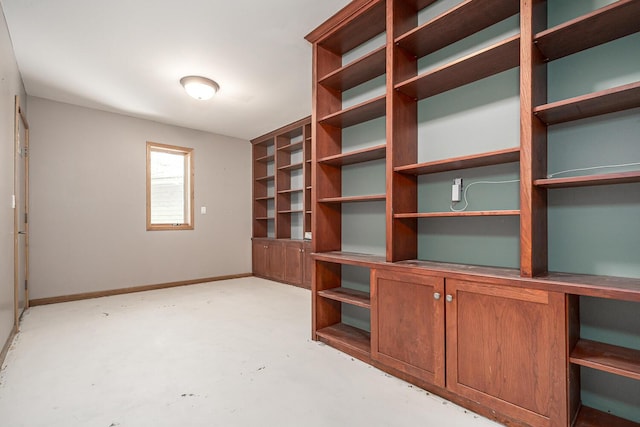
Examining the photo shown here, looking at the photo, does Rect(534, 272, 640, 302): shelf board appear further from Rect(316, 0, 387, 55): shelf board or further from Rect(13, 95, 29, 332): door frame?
Rect(13, 95, 29, 332): door frame

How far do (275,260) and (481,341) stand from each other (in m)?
4.13

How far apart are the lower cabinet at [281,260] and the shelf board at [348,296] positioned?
2083 mm

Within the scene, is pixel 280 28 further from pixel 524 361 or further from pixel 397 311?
pixel 524 361

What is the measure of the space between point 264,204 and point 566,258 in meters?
5.08

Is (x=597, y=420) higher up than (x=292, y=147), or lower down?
lower down

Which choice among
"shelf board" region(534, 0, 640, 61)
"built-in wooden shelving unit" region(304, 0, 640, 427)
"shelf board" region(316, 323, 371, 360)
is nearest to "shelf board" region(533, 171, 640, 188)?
"built-in wooden shelving unit" region(304, 0, 640, 427)

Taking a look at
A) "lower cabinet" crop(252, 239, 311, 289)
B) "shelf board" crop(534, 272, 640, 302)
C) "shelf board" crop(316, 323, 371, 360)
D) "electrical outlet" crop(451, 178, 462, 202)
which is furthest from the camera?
"lower cabinet" crop(252, 239, 311, 289)

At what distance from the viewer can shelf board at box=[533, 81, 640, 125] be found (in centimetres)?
135

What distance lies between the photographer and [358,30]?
8.37ft

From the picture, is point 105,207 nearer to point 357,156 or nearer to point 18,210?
point 18,210

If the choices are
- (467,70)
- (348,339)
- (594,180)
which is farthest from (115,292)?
(594,180)

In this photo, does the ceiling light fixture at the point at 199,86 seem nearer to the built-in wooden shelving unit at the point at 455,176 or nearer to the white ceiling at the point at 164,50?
the white ceiling at the point at 164,50

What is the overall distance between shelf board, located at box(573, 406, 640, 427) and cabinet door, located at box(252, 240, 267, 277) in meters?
4.76

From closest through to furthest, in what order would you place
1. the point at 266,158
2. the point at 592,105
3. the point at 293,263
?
the point at 592,105, the point at 293,263, the point at 266,158
